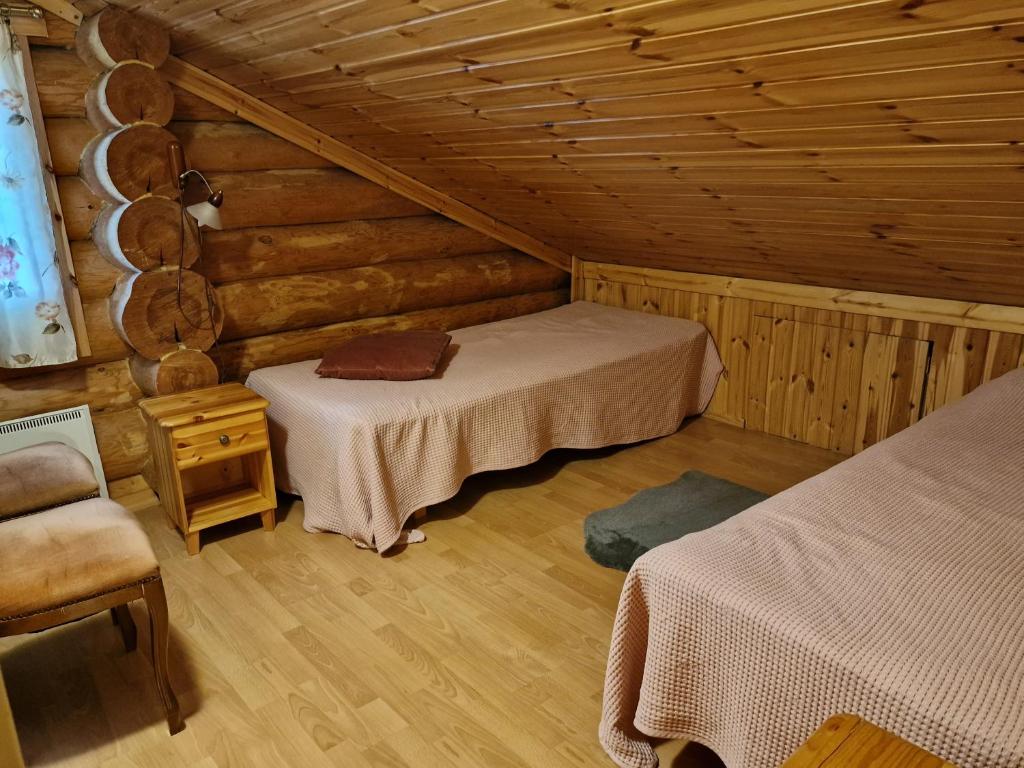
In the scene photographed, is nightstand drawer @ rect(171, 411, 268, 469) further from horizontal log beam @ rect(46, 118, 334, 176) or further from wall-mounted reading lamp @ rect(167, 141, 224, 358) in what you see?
horizontal log beam @ rect(46, 118, 334, 176)

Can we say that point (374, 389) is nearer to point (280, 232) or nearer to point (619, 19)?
point (280, 232)

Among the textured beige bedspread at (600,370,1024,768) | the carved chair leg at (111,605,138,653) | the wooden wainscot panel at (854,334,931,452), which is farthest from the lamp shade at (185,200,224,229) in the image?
the wooden wainscot panel at (854,334,931,452)

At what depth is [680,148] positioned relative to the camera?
2422mm

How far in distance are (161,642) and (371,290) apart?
7.05 feet

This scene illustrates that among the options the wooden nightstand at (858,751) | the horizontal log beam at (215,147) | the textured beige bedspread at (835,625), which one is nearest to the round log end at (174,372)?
the horizontal log beam at (215,147)

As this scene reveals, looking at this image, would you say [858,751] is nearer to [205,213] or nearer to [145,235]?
[205,213]

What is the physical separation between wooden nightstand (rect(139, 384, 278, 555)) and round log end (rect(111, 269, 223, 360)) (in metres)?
0.21

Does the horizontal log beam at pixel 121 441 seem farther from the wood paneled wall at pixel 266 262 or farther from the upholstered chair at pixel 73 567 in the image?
the upholstered chair at pixel 73 567

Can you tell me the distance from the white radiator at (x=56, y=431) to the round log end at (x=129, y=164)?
32.3 inches

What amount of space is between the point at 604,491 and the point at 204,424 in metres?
1.54

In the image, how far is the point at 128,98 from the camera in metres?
2.63

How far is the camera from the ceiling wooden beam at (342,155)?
2.99 metres

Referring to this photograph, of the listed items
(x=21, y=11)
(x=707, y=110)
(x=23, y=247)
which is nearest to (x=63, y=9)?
(x=21, y=11)

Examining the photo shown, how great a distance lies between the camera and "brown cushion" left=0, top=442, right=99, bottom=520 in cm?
208
